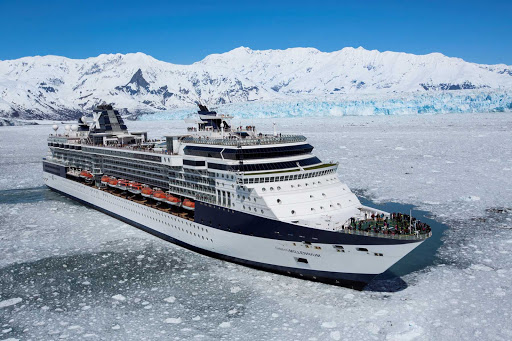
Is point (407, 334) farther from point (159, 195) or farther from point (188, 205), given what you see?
point (159, 195)

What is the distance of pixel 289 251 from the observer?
670 inches

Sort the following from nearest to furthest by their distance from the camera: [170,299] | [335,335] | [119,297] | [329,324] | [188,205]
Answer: [335,335], [329,324], [170,299], [119,297], [188,205]

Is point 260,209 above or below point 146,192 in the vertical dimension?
above

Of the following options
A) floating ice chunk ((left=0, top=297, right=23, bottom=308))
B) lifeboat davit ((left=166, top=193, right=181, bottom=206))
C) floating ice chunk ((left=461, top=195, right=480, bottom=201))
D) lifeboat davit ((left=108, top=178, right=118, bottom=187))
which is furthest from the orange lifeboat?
floating ice chunk ((left=461, top=195, right=480, bottom=201))

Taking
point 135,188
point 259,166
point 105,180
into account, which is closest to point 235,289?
point 259,166

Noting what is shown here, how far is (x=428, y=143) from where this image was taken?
5681cm

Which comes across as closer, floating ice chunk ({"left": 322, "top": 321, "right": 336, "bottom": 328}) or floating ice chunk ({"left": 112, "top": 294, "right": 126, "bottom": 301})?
floating ice chunk ({"left": 322, "top": 321, "right": 336, "bottom": 328})

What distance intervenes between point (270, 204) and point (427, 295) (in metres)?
6.83

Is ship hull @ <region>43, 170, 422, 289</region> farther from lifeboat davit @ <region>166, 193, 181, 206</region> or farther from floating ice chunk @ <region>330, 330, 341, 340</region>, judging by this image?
floating ice chunk @ <region>330, 330, 341, 340</region>

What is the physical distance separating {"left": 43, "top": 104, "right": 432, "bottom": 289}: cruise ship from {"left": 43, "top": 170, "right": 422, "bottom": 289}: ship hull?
40mm

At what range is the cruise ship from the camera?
52.1ft

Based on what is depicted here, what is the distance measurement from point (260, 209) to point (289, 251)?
208 cm

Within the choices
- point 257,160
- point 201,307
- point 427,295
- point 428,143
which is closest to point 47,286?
point 201,307

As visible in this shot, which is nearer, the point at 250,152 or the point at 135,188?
the point at 250,152
